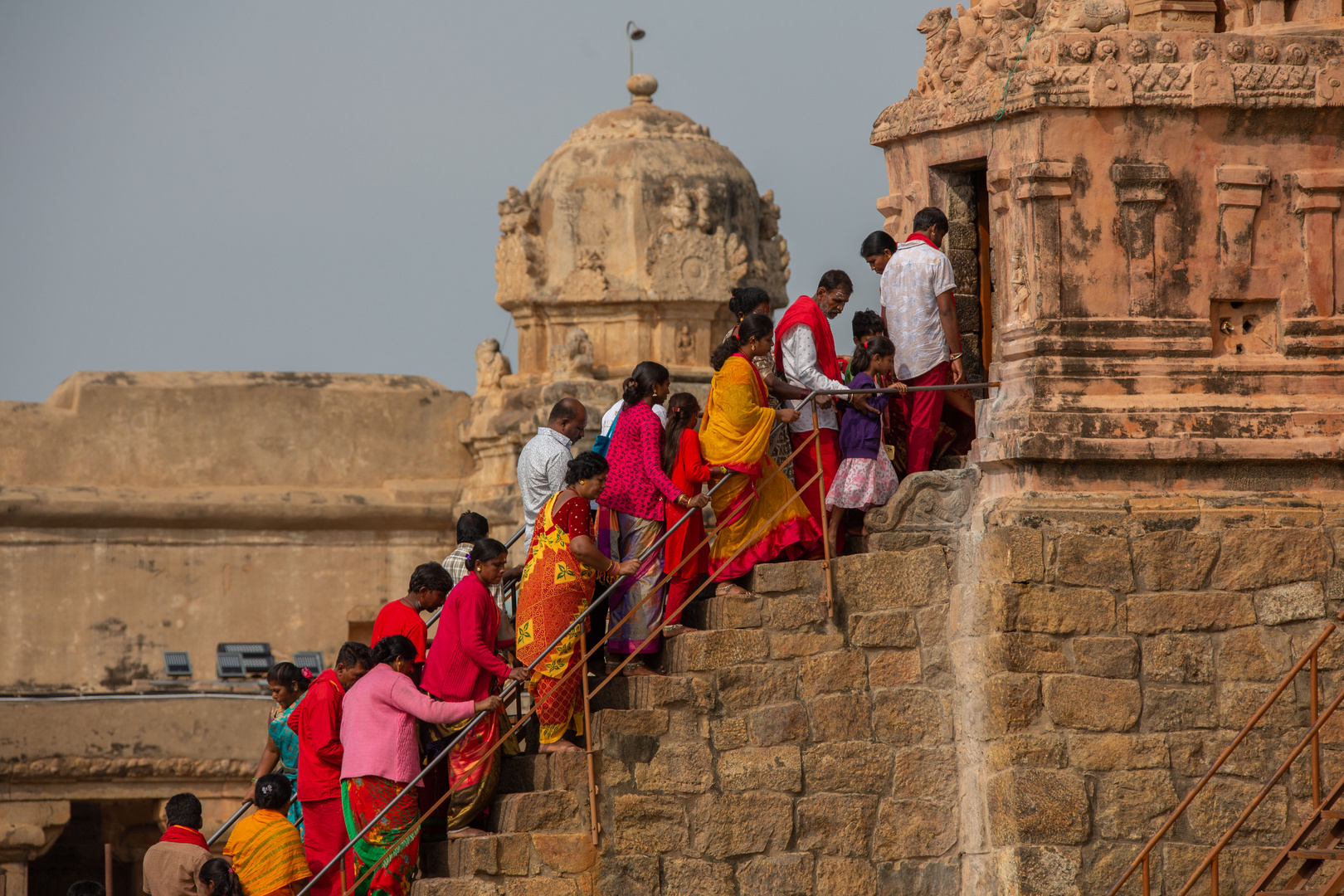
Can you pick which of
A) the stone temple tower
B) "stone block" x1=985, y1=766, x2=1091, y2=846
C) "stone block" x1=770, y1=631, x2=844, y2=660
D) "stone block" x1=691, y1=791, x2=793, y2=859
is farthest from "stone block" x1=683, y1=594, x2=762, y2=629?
the stone temple tower

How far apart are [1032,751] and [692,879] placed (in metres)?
1.54

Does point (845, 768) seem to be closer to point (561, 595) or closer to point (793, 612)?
point (793, 612)

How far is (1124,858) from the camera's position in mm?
8977

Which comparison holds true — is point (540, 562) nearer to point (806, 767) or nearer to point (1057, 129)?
point (806, 767)

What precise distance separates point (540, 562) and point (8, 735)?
678 centimetres

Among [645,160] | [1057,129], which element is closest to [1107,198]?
[1057,129]

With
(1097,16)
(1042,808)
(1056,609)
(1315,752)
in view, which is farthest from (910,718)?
(1097,16)

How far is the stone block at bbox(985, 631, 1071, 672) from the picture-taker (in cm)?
900

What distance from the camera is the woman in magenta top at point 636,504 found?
9.53 metres

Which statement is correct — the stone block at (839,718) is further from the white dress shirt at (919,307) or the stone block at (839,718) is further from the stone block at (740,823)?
the white dress shirt at (919,307)

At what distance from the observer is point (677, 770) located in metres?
9.24

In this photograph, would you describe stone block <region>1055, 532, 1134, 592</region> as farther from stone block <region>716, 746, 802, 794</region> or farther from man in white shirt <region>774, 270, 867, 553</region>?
stone block <region>716, 746, 802, 794</region>

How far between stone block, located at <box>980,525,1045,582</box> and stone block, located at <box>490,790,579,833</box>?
204 centimetres

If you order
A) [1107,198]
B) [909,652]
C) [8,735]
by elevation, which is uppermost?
[1107,198]
